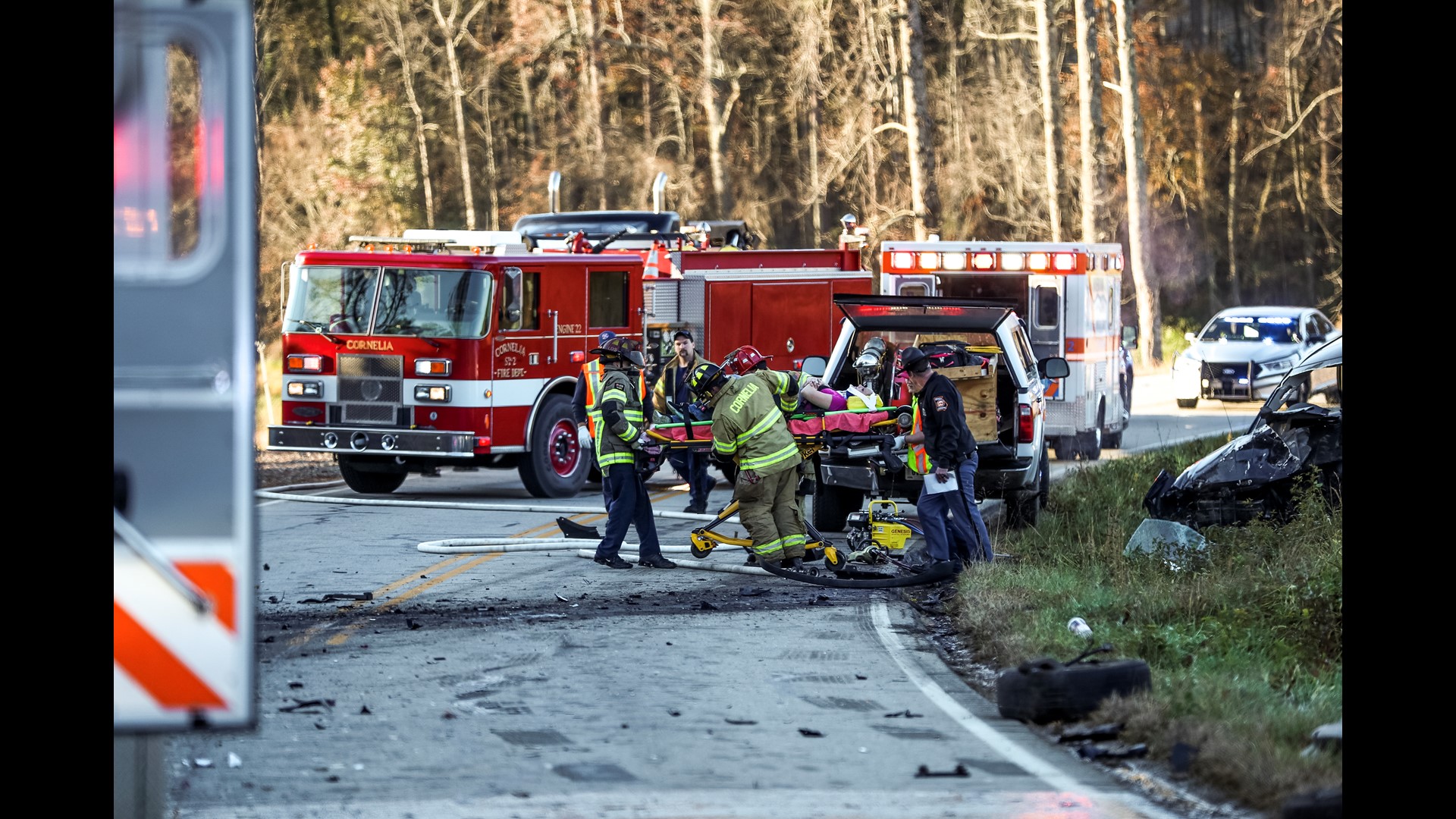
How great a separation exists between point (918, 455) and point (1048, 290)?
7.97 m

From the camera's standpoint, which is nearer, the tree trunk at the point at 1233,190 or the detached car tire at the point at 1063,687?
the detached car tire at the point at 1063,687

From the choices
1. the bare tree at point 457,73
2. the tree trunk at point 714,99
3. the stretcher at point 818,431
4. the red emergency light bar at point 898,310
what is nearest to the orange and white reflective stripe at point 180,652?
the stretcher at point 818,431

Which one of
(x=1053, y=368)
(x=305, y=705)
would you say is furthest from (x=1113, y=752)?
(x=1053, y=368)

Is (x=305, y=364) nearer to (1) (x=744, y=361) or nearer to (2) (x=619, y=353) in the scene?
(2) (x=619, y=353)

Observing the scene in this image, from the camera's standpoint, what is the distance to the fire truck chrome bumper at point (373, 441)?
16.5 m

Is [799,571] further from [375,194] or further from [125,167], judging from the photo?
[375,194]

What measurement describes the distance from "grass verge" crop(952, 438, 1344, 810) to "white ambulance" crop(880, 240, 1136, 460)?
213 inches

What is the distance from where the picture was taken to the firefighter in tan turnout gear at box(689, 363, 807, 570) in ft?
38.2

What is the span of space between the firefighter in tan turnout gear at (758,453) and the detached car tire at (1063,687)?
4.18m

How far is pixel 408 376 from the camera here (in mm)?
16672

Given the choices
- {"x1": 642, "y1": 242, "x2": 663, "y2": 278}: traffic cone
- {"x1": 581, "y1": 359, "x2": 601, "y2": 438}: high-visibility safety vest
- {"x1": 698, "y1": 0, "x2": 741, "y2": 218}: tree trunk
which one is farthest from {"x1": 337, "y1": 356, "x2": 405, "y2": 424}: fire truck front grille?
{"x1": 698, "y1": 0, "x2": 741, "y2": 218}: tree trunk

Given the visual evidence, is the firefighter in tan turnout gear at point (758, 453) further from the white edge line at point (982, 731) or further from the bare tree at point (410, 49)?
the bare tree at point (410, 49)

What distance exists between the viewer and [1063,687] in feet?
24.6

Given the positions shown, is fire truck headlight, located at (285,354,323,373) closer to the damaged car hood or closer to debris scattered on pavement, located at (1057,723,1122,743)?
Result: the damaged car hood
